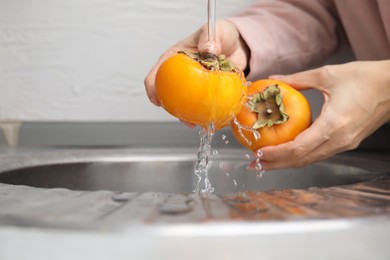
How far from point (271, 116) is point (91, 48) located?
0.52 m

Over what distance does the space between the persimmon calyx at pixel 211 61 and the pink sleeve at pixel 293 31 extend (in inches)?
12.3

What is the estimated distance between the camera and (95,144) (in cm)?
108

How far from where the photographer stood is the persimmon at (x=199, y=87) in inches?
23.9

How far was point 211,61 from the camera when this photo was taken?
0.64 metres

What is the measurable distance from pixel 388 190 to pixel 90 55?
0.72 meters

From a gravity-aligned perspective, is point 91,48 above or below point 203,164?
above

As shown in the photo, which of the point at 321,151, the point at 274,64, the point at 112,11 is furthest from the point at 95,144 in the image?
the point at 321,151

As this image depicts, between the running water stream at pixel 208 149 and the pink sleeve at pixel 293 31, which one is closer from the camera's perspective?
the running water stream at pixel 208 149

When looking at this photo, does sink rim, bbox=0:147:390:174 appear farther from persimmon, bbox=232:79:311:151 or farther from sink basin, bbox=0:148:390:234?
persimmon, bbox=232:79:311:151

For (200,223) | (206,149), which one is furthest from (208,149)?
(200,223)

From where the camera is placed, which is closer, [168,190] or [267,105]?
[267,105]

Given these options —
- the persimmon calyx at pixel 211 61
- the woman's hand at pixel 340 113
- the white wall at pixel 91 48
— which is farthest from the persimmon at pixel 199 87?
the white wall at pixel 91 48

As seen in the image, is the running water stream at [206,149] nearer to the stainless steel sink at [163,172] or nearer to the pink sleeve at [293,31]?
the stainless steel sink at [163,172]

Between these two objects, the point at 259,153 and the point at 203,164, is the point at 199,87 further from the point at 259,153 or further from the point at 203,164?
the point at 203,164
